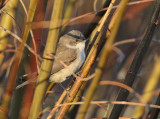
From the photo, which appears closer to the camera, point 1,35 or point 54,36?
point 54,36

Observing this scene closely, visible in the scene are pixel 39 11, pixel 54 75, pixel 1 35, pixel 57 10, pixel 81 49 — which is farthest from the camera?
pixel 81 49

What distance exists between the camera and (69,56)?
2857 millimetres

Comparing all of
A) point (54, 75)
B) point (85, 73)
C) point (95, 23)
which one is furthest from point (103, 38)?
point (54, 75)

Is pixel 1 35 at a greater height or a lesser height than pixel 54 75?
greater

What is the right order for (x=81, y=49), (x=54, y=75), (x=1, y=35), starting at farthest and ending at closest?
1. (x=81, y=49)
2. (x=54, y=75)
3. (x=1, y=35)

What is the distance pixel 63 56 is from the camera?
287cm

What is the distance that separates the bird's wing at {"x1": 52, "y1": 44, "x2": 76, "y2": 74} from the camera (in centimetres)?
277

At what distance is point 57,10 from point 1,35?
0.81m

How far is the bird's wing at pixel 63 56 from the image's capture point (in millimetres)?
2770

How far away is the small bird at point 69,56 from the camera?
268 cm

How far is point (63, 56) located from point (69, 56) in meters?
0.07

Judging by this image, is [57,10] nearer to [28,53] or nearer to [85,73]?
[85,73]

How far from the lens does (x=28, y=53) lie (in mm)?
1517

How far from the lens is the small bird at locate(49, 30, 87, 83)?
105 inches
